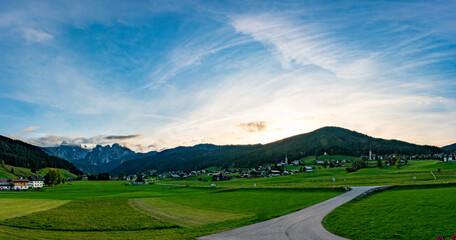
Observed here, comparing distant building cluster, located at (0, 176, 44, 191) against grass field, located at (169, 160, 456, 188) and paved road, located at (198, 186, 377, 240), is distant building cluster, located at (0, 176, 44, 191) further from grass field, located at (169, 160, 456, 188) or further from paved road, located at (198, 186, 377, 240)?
paved road, located at (198, 186, 377, 240)

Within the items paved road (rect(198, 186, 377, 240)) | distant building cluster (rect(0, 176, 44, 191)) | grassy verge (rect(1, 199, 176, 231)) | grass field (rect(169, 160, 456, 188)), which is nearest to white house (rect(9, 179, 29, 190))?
distant building cluster (rect(0, 176, 44, 191))

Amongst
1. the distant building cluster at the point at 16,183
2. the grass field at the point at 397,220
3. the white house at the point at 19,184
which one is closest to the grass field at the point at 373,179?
the grass field at the point at 397,220

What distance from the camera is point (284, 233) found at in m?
27.5

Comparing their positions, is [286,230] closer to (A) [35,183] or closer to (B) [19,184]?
(B) [19,184]

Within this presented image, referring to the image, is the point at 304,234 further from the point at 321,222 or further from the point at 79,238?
the point at 79,238

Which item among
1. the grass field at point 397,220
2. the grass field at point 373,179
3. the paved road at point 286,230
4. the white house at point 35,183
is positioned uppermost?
the grass field at point 397,220

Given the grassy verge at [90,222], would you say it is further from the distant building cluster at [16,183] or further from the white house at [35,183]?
the white house at [35,183]

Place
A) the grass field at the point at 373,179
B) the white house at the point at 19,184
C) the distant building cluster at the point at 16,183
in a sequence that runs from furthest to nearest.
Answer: the white house at the point at 19,184 → the distant building cluster at the point at 16,183 → the grass field at the point at 373,179

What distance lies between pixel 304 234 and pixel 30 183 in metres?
177

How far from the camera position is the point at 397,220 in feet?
97.9

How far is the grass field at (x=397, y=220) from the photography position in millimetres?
25047

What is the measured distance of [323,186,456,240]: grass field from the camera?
2505 cm

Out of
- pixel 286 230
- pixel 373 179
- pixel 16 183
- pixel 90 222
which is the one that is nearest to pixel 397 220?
pixel 286 230

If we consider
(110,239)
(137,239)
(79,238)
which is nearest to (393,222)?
(137,239)
